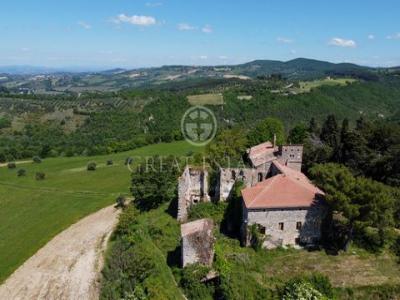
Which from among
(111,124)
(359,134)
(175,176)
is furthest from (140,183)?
(111,124)

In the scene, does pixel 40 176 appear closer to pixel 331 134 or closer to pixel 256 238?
pixel 331 134

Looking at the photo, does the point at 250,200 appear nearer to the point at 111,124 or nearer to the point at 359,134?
the point at 359,134

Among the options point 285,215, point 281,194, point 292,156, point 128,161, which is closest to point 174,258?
point 285,215

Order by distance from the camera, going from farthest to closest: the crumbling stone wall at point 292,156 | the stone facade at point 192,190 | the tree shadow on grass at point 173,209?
the crumbling stone wall at point 292,156 → the tree shadow on grass at point 173,209 → the stone facade at point 192,190

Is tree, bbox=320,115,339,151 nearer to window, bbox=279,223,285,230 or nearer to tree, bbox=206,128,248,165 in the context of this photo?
tree, bbox=206,128,248,165

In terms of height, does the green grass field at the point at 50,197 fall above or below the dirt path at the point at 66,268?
below

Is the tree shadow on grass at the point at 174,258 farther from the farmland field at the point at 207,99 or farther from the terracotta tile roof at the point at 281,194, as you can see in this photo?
the farmland field at the point at 207,99

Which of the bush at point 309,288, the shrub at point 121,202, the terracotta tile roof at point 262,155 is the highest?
the terracotta tile roof at point 262,155

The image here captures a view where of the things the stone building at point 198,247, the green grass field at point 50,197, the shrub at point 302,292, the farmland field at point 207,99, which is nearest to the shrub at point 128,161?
the green grass field at point 50,197
